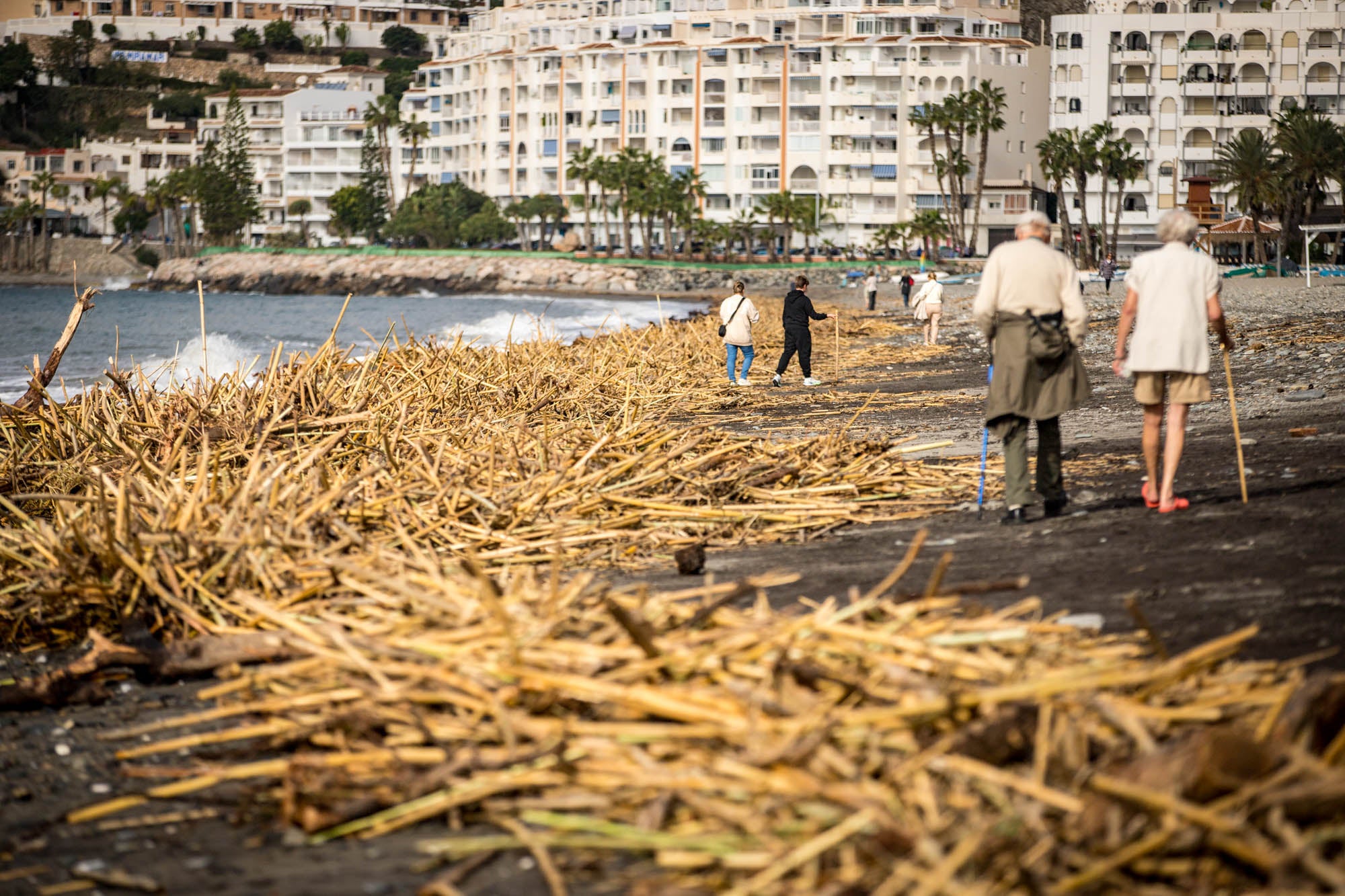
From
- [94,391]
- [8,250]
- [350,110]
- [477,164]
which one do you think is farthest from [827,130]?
[94,391]

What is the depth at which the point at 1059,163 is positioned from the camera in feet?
312

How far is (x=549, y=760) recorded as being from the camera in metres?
4.08

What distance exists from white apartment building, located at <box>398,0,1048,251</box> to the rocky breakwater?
1103cm

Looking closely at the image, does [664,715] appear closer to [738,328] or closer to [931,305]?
[738,328]

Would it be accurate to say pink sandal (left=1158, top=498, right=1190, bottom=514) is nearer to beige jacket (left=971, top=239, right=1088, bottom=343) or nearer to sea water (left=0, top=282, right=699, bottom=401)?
beige jacket (left=971, top=239, right=1088, bottom=343)

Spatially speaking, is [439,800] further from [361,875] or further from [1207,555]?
[1207,555]

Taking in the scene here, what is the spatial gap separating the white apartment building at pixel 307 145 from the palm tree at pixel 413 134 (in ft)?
21.5

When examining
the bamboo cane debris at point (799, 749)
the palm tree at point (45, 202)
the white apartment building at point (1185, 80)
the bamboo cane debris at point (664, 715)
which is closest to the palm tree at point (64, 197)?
the palm tree at point (45, 202)

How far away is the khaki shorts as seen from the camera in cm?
753

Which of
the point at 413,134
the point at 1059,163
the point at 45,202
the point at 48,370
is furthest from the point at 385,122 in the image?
the point at 48,370

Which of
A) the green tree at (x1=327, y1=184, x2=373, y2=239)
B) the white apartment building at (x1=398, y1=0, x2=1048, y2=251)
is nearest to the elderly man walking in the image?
the white apartment building at (x1=398, y1=0, x2=1048, y2=251)

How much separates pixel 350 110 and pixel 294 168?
26.5ft

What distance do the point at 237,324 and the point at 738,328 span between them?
2280 inches

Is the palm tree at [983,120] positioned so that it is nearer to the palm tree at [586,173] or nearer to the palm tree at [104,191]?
the palm tree at [586,173]
